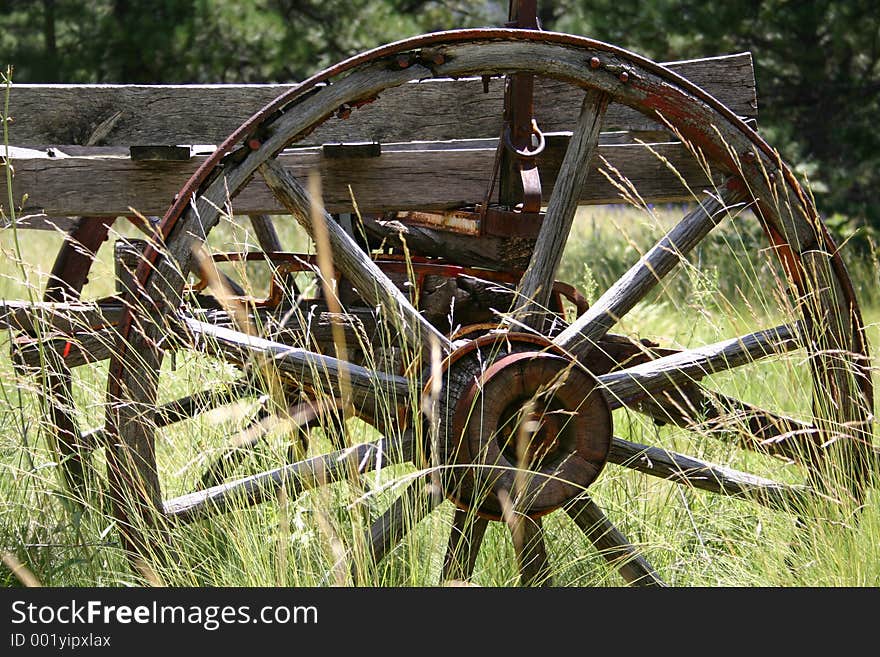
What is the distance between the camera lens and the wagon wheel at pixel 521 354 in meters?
2.44

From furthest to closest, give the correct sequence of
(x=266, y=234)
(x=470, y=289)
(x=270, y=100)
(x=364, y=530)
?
(x=266, y=234)
(x=270, y=100)
(x=470, y=289)
(x=364, y=530)

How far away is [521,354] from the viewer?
2.46 metres

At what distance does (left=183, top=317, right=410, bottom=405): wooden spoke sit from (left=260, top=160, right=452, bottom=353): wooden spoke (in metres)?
0.13

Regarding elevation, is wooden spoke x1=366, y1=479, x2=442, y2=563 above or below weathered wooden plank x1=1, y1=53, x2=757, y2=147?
below

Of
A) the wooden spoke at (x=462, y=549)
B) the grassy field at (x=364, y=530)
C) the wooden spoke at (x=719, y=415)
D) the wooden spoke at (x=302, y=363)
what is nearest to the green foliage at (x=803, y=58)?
the grassy field at (x=364, y=530)

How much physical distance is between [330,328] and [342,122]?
2.12ft

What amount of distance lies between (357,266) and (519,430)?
1.93 feet

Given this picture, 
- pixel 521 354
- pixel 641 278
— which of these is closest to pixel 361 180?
pixel 521 354

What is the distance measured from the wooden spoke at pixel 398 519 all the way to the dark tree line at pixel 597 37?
16.9ft

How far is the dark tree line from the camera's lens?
7125 millimetres

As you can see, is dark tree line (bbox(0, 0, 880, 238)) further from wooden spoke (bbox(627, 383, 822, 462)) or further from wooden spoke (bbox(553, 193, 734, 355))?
wooden spoke (bbox(553, 193, 734, 355))

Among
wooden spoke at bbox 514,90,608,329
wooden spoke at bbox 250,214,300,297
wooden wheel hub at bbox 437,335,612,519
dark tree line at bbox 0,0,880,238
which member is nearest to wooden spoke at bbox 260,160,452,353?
wooden wheel hub at bbox 437,335,612,519

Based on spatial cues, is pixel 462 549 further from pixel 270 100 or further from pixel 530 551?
pixel 270 100

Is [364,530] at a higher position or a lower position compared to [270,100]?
lower
